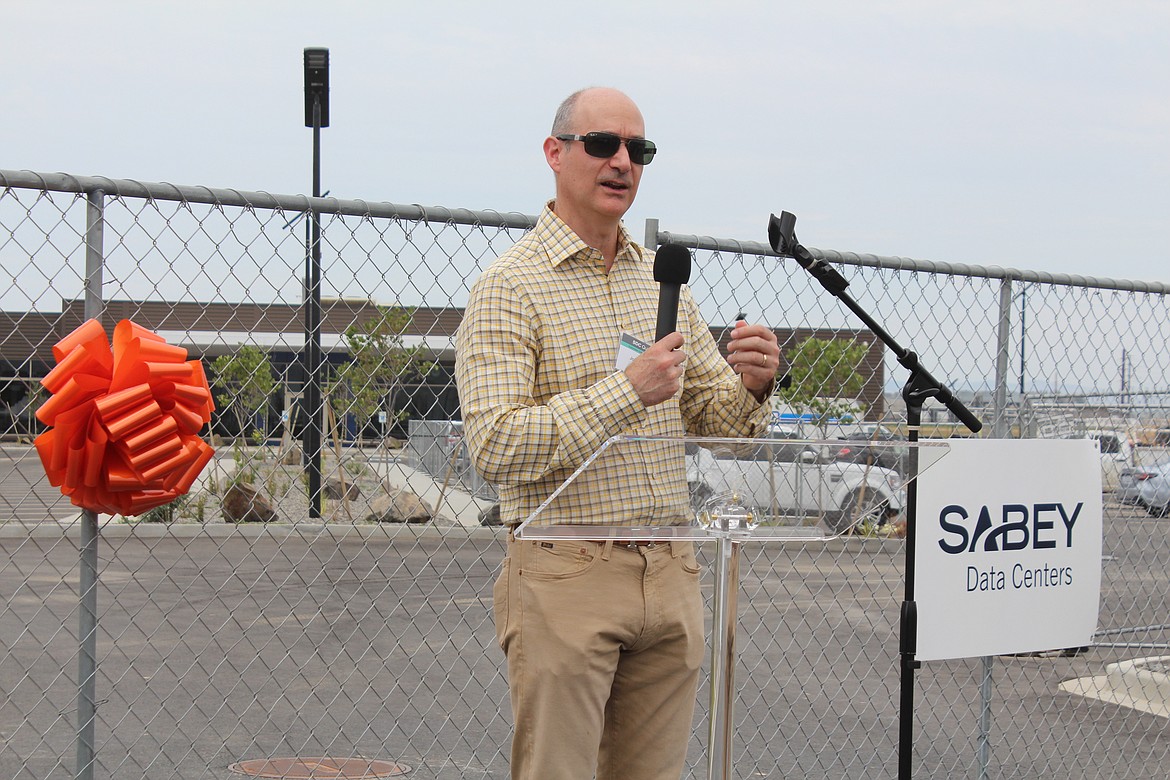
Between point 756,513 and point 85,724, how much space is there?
191 centimetres

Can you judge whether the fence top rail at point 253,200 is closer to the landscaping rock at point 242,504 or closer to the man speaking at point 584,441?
the man speaking at point 584,441

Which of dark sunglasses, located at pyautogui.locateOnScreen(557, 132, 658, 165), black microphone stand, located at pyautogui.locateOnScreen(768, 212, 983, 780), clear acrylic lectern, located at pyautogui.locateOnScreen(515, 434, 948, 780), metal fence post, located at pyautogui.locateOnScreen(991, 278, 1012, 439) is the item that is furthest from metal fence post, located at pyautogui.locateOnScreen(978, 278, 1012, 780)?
dark sunglasses, located at pyautogui.locateOnScreen(557, 132, 658, 165)

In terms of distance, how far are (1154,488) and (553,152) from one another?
5.50m

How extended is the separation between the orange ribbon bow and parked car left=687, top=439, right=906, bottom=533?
1340mm

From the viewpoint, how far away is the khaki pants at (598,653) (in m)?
2.87

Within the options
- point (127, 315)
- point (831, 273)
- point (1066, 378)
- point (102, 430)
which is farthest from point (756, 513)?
point (1066, 378)

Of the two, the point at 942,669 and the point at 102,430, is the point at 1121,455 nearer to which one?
the point at 942,669

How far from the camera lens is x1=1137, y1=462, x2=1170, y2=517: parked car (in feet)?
22.8

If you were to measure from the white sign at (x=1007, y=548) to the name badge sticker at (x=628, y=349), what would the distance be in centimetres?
190

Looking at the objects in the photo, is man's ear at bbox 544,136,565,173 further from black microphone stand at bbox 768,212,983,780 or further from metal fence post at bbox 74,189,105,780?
metal fence post at bbox 74,189,105,780

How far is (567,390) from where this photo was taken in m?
2.95

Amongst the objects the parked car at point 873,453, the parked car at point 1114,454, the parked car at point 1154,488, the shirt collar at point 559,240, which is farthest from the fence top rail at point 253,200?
the parked car at point 1114,454

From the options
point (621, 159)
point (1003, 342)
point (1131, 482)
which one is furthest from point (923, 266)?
point (1131, 482)

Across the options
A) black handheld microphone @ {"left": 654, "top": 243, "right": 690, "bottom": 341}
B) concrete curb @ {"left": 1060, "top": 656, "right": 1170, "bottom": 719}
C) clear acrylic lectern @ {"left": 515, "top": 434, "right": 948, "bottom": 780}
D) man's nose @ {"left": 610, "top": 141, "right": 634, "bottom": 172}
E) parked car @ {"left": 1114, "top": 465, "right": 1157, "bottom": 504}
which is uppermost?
man's nose @ {"left": 610, "top": 141, "right": 634, "bottom": 172}
